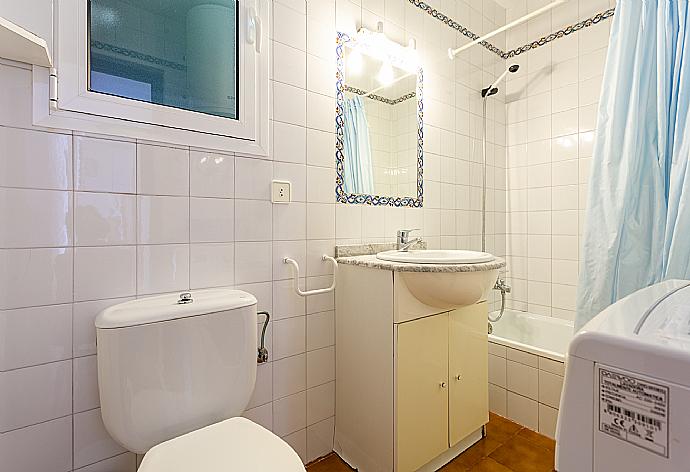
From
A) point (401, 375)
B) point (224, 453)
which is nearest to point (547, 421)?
point (401, 375)

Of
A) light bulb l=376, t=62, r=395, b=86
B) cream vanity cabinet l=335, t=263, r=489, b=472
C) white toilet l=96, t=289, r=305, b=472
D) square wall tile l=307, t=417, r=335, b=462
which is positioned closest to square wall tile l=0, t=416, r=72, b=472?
white toilet l=96, t=289, r=305, b=472

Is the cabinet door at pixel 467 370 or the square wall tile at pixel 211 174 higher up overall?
the square wall tile at pixel 211 174

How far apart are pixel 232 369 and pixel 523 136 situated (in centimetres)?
246

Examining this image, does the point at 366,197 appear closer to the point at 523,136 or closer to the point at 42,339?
the point at 42,339

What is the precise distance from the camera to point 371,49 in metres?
1.79

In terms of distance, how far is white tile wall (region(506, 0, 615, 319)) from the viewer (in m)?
2.24

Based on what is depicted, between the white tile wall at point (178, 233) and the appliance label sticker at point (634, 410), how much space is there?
1.17 metres

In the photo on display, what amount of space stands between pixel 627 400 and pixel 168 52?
1509mm

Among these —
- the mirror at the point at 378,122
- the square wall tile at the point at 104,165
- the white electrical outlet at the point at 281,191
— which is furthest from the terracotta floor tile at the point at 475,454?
the square wall tile at the point at 104,165

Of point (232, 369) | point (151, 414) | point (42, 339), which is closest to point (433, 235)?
point (232, 369)

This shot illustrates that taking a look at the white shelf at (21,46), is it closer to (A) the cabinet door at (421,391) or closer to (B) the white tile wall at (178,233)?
(B) the white tile wall at (178,233)

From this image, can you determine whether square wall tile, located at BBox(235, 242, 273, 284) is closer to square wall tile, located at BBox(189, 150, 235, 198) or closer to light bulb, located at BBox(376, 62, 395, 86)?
square wall tile, located at BBox(189, 150, 235, 198)

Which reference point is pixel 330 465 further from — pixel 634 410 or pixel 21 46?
pixel 21 46

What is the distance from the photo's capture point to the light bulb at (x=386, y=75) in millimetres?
1840
